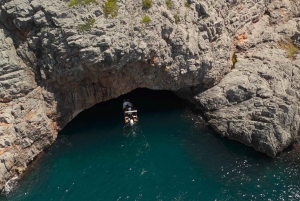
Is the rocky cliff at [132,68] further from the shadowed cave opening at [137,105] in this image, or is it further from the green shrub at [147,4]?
the shadowed cave opening at [137,105]

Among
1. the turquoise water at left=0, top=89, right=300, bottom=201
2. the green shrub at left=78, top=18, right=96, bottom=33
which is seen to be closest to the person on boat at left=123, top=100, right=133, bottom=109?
the turquoise water at left=0, top=89, right=300, bottom=201

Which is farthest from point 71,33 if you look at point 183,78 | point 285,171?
point 285,171

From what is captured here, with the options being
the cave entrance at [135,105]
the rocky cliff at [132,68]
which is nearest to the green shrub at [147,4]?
the rocky cliff at [132,68]

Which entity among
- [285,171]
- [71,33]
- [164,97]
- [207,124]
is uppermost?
[71,33]

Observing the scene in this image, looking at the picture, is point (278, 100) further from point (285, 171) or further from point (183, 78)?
point (183, 78)

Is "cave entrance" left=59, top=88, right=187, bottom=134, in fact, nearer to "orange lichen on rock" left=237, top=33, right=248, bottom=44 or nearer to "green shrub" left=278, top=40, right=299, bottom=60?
"orange lichen on rock" left=237, top=33, right=248, bottom=44

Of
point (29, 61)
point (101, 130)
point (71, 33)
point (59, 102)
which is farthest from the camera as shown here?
point (101, 130)

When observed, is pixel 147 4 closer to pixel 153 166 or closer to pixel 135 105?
pixel 135 105

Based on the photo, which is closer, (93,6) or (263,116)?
(93,6)
